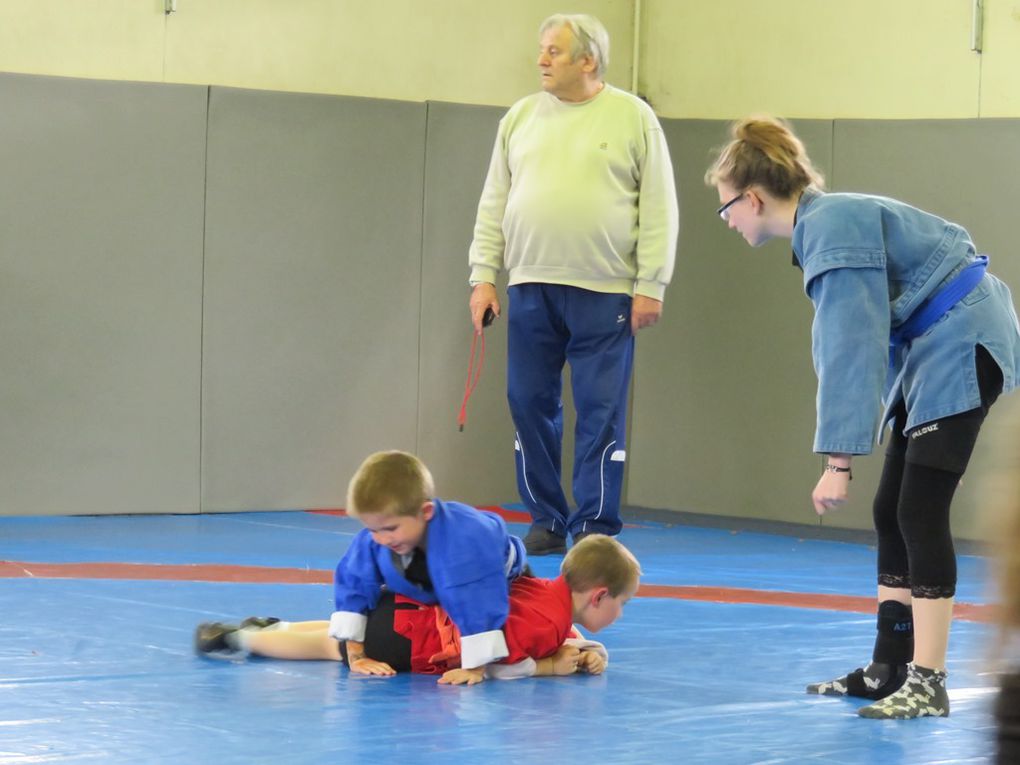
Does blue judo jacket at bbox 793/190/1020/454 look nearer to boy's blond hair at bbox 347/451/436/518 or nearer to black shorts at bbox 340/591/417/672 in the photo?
boy's blond hair at bbox 347/451/436/518

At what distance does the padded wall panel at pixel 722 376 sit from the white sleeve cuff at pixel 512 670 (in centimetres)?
371

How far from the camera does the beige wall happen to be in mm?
6570

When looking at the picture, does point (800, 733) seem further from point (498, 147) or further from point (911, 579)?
point (498, 147)

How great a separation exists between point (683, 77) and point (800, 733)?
5180mm

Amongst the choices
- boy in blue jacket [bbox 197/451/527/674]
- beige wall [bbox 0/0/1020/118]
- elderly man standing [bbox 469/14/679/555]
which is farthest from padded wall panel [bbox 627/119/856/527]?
boy in blue jacket [bbox 197/451/527/674]

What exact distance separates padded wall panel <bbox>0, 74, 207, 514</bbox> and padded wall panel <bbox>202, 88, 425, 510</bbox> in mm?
125

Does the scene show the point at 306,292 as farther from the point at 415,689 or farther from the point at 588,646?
the point at 415,689

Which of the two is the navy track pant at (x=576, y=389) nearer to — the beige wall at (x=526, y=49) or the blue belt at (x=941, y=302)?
the beige wall at (x=526, y=49)

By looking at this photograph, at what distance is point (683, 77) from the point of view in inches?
301

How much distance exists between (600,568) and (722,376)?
12.8ft

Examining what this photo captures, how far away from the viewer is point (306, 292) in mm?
7082

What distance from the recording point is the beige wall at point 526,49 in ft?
21.6

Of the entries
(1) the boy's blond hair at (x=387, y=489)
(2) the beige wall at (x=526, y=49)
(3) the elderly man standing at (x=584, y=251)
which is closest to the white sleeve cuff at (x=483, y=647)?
(1) the boy's blond hair at (x=387, y=489)

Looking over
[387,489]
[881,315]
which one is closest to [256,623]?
[387,489]
